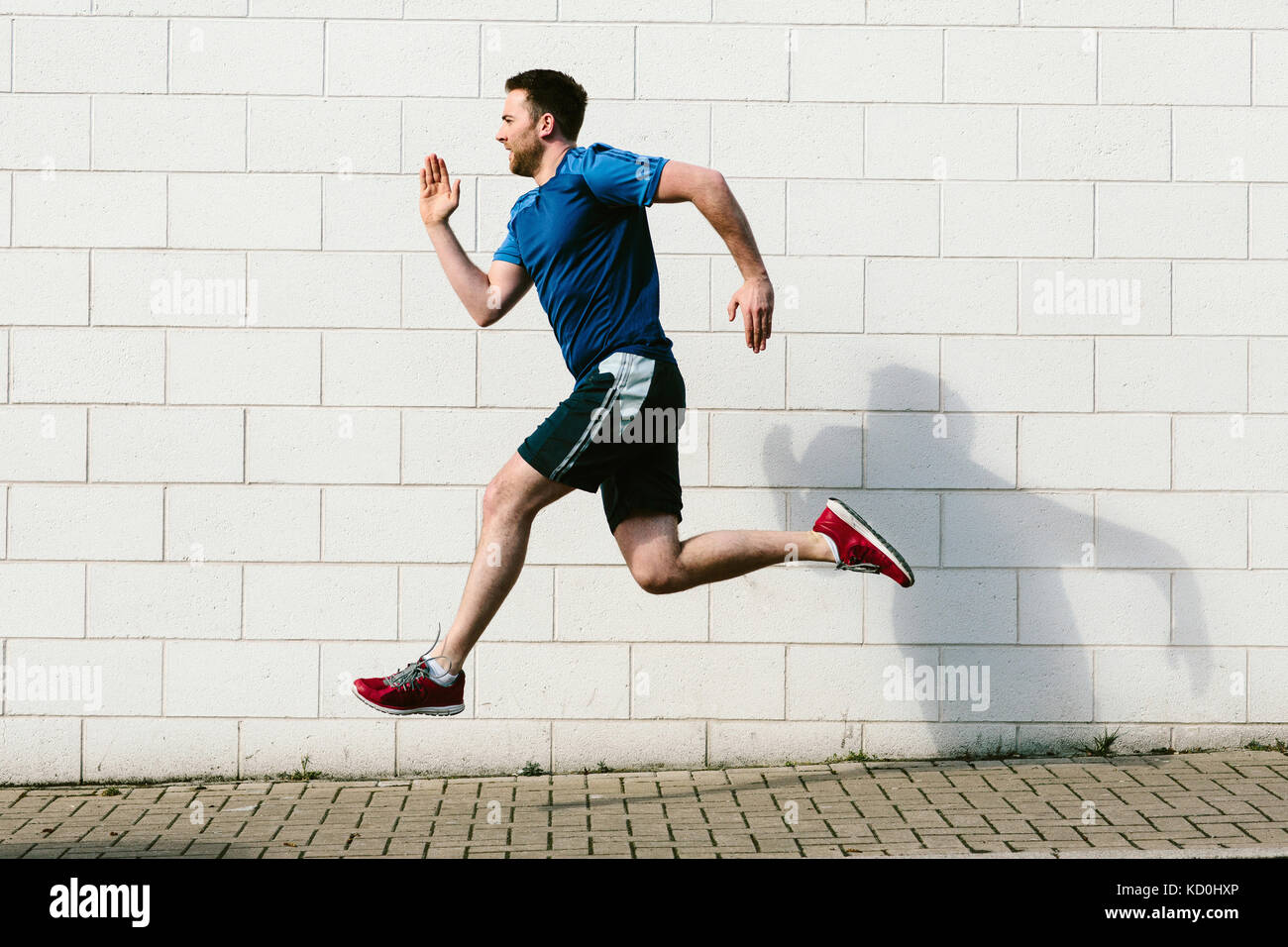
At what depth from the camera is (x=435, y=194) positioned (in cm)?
466

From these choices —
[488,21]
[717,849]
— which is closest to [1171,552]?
[717,849]

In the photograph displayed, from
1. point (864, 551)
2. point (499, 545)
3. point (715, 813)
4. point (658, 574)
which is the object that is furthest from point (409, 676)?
point (864, 551)

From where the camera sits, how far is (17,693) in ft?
17.7

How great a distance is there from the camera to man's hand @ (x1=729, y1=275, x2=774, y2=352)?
4.29 m

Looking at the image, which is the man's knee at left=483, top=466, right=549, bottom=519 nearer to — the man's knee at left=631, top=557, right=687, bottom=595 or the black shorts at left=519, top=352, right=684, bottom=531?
the black shorts at left=519, top=352, right=684, bottom=531

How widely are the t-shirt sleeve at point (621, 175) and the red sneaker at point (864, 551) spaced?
1297mm

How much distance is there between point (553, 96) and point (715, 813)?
2.52 meters

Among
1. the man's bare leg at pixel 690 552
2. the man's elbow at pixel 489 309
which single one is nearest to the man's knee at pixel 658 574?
the man's bare leg at pixel 690 552

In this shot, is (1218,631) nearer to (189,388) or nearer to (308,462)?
(308,462)

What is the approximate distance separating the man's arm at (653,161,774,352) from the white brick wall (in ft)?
3.69

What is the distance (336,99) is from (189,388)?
1.27 metres

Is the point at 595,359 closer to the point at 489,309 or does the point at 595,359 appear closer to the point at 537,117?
the point at 489,309

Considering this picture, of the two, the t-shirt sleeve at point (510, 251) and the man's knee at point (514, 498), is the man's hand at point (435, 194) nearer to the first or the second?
the t-shirt sleeve at point (510, 251)

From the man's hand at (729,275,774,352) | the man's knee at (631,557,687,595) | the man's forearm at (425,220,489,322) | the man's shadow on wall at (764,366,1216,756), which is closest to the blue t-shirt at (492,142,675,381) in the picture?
the man's forearm at (425,220,489,322)
